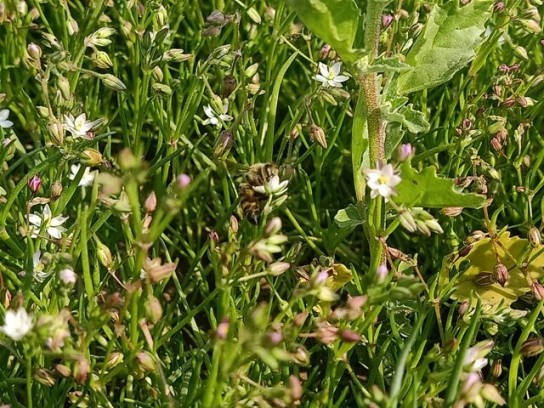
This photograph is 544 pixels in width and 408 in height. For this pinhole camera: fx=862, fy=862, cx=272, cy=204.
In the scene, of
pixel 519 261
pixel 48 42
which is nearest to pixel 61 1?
pixel 48 42

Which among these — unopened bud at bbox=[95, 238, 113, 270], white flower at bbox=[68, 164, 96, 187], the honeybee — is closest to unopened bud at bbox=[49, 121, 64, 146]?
white flower at bbox=[68, 164, 96, 187]

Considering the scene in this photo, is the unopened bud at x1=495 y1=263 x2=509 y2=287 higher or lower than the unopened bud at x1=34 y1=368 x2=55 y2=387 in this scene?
lower

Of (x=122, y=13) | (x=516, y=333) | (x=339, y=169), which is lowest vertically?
(x=516, y=333)

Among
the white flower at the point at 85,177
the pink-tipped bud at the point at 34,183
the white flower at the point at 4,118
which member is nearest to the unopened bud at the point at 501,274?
the white flower at the point at 85,177

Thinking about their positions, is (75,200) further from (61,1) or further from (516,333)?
(516,333)

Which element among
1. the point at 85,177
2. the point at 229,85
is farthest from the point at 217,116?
the point at 85,177

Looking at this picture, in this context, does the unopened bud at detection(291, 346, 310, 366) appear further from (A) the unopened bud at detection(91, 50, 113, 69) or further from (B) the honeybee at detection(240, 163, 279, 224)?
(A) the unopened bud at detection(91, 50, 113, 69)

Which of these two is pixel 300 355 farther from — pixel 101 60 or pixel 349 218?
pixel 101 60

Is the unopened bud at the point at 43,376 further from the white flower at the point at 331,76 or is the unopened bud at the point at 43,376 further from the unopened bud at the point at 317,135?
the white flower at the point at 331,76
